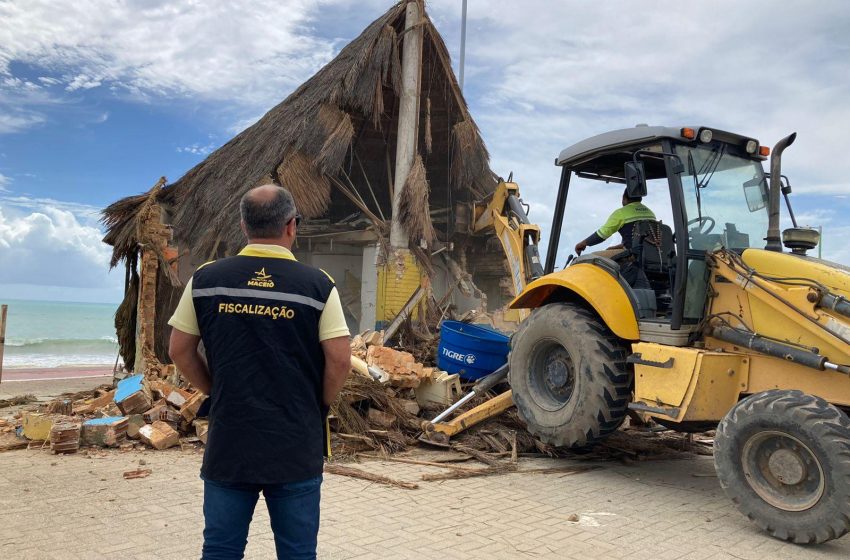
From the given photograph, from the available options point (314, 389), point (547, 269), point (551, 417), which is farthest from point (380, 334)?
point (314, 389)

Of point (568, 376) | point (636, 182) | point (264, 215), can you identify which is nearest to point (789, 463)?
point (568, 376)

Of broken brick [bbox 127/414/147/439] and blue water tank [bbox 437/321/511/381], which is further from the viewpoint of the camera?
blue water tank [bbox 437/321/511/381]

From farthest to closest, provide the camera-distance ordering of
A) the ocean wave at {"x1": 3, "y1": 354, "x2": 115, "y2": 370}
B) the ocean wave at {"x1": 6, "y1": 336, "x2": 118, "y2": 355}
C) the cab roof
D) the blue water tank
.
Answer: the ocean wave at {"x1": 6, "y1": 336, "x2": 118, "y2": 355} → the ocean wave at {"x1": 3, "y1": 354, "x2": 115, "y2": 370} → the blue water tank → the cab roof

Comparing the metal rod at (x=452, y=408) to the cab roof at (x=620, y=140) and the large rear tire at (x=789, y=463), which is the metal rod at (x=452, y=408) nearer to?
the cab roof at (x=620, y=140)

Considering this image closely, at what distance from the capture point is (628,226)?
20.1 feet

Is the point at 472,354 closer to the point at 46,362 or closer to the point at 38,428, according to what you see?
the point at 38,428

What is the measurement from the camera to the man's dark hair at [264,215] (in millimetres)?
2559

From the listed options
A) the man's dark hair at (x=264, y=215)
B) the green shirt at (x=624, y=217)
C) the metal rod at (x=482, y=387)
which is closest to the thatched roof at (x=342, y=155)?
the metal rod at (x=482, y=387)

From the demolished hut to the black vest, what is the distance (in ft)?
23.0

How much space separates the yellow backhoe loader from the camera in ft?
14.1

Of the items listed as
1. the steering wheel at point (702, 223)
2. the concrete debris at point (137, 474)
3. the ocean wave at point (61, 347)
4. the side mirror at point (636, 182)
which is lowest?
the ocean wave at point (61, 347)

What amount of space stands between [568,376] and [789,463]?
84.1 inches

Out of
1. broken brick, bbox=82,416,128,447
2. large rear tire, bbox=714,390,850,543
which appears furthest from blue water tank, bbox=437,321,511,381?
broken brick, bbox=82,416,128,447

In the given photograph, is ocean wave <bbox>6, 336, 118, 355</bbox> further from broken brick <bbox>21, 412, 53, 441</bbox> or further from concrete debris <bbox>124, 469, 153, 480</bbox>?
concrete debris <bbox>124, 469, 153, 480</bbox>
